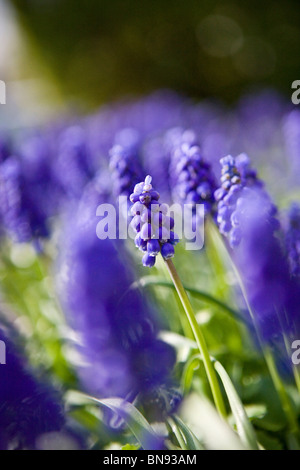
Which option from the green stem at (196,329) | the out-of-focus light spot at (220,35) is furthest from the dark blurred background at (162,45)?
the green stem at (196,329)

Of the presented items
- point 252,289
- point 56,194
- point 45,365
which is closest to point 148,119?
point 56,194

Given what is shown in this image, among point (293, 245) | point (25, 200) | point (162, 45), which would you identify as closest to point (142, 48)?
point (162, 45)

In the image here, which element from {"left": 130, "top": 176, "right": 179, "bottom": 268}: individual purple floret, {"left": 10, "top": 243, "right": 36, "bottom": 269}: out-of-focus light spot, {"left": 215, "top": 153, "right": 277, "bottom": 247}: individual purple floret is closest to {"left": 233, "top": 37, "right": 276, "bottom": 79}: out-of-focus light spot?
{"left": 10, "top": 243, "right": 36, "bottom": 269}: out-of-focus light spot

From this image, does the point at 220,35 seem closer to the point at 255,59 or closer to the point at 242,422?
the point at 255,59

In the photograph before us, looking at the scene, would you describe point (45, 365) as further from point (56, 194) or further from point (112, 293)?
point (56, 194)

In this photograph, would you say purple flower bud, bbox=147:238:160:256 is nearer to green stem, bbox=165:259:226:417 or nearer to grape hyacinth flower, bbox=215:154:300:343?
green stem, bbox=165:259:226:417

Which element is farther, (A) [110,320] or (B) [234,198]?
(A) [110,320]

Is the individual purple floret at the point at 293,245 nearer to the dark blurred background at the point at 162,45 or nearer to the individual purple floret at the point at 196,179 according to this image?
the individual purple floret at the point at 196,179
